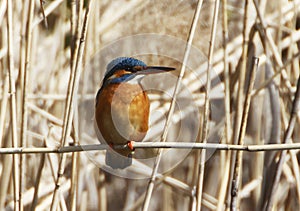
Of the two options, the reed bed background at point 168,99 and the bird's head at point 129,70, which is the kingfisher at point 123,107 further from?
the reed bed background at point 168,99

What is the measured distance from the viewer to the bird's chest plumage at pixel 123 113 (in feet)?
5.85

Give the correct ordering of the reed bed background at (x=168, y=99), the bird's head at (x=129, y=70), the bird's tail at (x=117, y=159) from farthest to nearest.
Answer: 1. the reed bed background at (x=168, y=99)
2. the bird's tail at (x=117, y=159)
3. the bird's head at (x=129, y=70)

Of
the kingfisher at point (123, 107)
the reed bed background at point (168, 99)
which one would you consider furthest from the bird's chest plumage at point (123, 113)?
the reed bed background at point (168, 99)

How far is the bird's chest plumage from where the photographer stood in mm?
1782

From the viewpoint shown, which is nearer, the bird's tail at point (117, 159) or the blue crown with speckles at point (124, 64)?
the blue crown with speckles at point (124, 64)

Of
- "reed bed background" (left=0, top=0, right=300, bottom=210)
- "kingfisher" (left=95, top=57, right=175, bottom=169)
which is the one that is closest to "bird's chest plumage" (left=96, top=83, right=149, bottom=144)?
"kingfisher" (left=95, top=57, right=175, bottom=169)

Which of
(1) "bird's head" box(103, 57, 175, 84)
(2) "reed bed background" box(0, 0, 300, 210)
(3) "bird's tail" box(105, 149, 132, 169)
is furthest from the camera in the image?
(2) "reed bed background" box(0, 0, 300, 210)

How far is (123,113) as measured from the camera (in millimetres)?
1798

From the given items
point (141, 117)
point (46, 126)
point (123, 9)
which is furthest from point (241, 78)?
point (46, 126)

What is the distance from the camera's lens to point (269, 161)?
92.9 inches

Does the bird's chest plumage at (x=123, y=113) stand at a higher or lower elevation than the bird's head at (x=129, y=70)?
lower

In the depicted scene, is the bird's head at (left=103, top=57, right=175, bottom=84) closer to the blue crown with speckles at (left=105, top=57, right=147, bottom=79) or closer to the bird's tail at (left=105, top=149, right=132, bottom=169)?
the blue crown with speckles at (left=105, top=57, right=147, bottom=79)

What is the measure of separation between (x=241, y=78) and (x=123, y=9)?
2.59ft

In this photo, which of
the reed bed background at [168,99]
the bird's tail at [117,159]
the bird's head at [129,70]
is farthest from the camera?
the reed bed background at [168,99]
